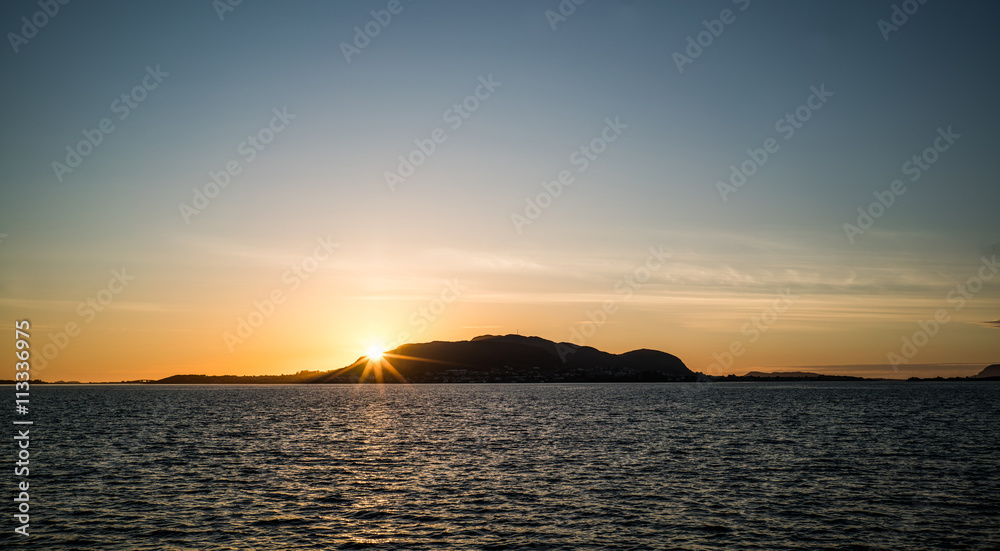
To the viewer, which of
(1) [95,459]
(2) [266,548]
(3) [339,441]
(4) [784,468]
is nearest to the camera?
(2) [266,548]

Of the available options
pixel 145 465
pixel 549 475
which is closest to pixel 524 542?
pixel 549 475

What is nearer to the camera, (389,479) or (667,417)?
(389,479)

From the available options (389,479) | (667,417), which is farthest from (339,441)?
(667,417)

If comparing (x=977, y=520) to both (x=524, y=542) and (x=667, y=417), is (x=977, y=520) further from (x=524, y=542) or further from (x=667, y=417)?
(x=667, y=417)

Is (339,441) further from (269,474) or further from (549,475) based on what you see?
(549,475)

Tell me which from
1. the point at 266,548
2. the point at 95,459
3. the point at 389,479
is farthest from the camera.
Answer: the point at 95,459

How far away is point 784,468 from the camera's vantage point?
52750 mm

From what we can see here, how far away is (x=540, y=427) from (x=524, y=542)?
61.4 meters

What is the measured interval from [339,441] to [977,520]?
201 ft

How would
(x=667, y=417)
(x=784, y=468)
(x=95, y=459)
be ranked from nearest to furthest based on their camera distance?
(x=784, y=468), (x=95, y=459), (x=667, y=417)

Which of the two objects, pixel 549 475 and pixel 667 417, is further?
pixel 667 417

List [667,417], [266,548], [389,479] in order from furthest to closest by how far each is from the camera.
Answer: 1. [667,417]
2. [389,479]
3. [266,548]

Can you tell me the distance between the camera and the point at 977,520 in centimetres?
3544

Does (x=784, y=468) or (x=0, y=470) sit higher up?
(x=0, y=470)
